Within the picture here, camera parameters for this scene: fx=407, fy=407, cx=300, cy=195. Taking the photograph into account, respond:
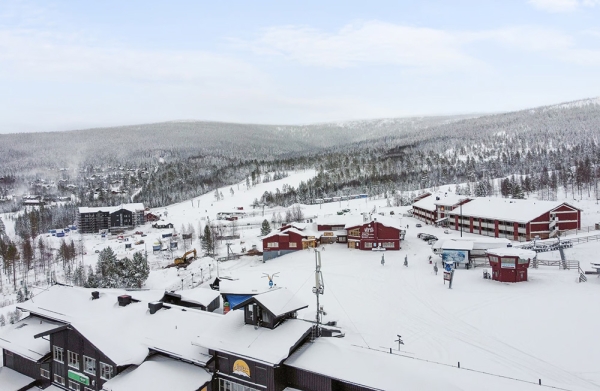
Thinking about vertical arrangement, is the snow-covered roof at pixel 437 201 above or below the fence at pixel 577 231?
above

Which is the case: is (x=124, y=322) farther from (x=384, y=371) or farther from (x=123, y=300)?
(x=384, y=371)


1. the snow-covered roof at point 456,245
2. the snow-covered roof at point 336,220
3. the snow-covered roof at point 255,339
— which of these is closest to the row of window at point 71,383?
the snow-covered roof at point 255,339

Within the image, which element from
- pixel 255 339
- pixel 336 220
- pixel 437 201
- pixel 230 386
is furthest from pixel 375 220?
pixel 230 386

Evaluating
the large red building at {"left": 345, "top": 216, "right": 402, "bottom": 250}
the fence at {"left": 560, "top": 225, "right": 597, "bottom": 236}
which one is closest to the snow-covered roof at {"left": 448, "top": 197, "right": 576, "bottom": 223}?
the fence at {"left": 560, "top": 225, "right": 597, "bottom": 236}

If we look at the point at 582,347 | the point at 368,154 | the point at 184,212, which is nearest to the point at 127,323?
the point at 582,347

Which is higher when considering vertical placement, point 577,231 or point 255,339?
point 255,339

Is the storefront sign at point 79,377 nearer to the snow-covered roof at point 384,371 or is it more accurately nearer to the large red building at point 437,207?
the snow-covered roof at point 384,371

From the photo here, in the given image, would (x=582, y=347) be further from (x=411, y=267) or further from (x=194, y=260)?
(x=194, y=260)
